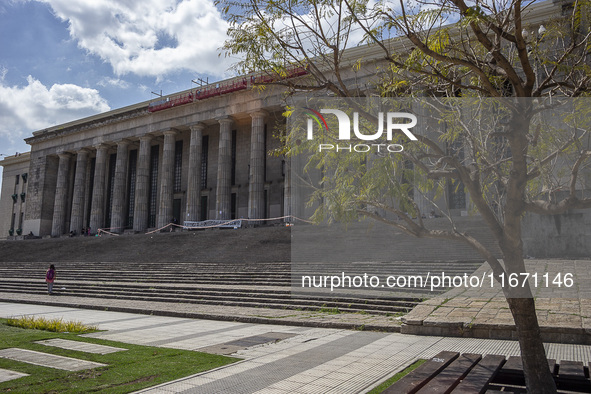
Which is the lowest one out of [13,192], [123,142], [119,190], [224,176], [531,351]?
[531,351]

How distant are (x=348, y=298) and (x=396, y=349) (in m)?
4.85

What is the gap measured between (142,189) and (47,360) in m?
34.4

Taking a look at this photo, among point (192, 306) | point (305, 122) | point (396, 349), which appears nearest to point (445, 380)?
point (396, 349)

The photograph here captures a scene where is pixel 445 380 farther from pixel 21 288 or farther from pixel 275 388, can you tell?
pixel 21 288

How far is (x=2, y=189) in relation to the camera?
55.8 m

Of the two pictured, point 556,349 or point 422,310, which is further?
point 422,310

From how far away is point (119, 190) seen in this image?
133 ft

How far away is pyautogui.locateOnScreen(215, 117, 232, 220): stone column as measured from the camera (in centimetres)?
3475

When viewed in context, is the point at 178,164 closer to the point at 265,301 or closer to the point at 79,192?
the point at 79,192

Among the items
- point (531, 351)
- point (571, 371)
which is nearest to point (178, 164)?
point (571, 371)

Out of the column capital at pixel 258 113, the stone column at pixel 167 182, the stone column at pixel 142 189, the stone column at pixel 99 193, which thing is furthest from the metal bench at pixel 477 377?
the stone column at pixel 99 193

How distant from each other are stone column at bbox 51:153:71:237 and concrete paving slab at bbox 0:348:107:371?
41849 mm

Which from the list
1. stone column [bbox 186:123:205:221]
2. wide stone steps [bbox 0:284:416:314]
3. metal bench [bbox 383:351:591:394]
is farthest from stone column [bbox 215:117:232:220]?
metal bench [bbox 383:351:591:394]

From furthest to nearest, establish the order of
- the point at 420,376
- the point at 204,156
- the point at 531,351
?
the point at 204,156 → the point at 420,376 → the point at 531,351
